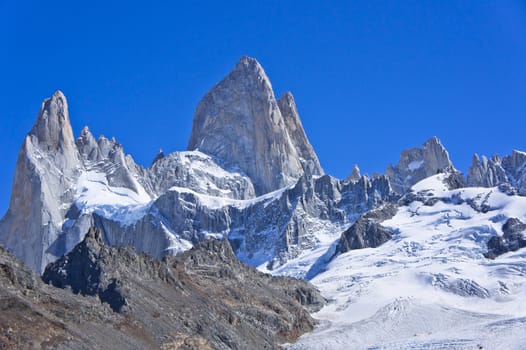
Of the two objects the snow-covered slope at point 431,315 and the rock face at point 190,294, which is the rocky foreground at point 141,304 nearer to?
the rock face at point 190,294

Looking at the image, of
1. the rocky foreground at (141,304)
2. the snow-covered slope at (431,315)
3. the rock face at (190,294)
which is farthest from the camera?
the snow-covered slope at (431,315)

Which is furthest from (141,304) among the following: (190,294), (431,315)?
(431,315)

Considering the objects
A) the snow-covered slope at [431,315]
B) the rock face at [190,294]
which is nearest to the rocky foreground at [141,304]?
the rock face at [190,294]

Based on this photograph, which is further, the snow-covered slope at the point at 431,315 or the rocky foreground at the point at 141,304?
the snow-covered slope at the point at 431,315

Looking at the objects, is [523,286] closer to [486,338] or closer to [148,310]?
[486,338]

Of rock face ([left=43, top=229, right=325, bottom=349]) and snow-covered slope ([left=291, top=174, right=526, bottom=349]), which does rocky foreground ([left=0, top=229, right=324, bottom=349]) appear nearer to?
rock face ([left=43, top=229, right=325, bottom=349])

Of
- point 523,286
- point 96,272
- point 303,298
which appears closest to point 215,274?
point 303,298

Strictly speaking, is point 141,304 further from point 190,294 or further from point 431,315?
point 431,315
